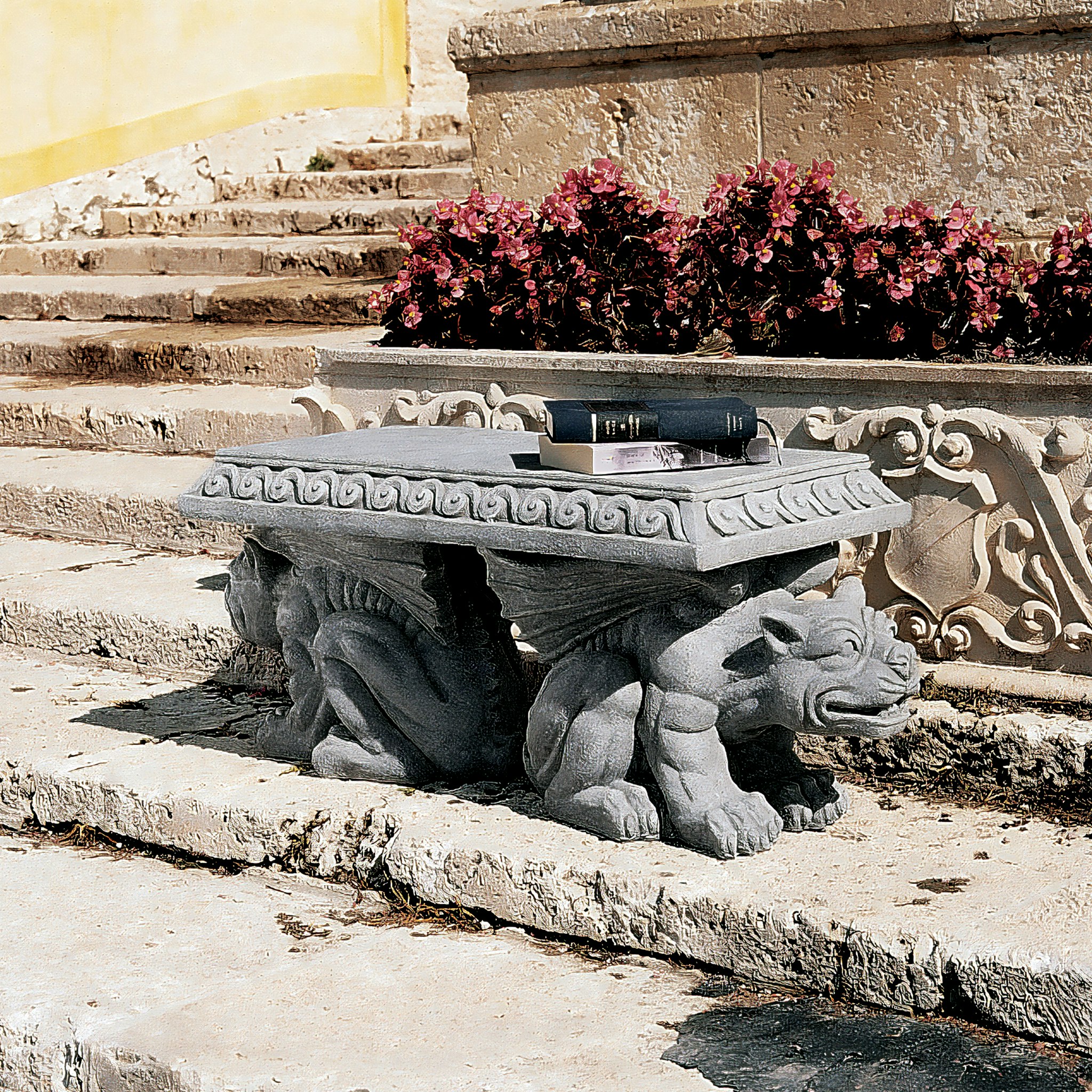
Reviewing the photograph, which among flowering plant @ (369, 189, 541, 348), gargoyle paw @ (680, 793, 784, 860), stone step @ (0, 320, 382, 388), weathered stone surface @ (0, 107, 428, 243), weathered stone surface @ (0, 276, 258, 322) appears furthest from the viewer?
weathered stone surface @ (0, 107, 428, 243)

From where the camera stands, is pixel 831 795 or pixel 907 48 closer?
pixel 831 795

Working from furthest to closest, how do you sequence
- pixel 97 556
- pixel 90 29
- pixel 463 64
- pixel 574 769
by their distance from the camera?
pixel 90 29, pixel 463 64, pixel 97 556, pixel 574 769

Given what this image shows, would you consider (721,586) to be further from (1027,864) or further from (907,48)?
(907,48)

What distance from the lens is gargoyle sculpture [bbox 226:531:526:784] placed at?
336cm

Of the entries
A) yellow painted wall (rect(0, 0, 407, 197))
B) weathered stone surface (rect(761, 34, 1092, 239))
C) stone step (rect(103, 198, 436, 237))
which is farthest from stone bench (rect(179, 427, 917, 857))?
yellow painted wall (rect(0, 0, 407, 197))

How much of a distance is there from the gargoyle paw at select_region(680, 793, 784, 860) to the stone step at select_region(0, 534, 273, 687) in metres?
1.54

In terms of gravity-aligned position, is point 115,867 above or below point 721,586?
below

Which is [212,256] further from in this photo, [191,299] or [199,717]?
[199,717]

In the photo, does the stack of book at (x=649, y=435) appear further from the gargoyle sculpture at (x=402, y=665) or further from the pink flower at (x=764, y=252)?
the pink flower at (x=764, y=252)

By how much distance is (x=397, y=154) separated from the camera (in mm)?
9727

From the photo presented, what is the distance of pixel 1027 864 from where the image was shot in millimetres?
2881

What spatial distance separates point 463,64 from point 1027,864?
176 inches

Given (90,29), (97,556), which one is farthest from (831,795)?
(90,29)

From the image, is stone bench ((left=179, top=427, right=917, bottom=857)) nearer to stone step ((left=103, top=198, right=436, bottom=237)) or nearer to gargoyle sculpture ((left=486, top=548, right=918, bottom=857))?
gargoyle sculpture ((left=486, top=548, right=918, bottom=857))
